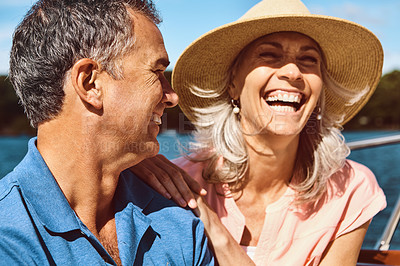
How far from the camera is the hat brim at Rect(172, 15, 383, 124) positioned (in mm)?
2236

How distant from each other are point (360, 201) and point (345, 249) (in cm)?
29

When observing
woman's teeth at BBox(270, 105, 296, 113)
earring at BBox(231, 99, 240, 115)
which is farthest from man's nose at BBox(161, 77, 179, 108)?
earring at BBox(231, 99, 240, 115)

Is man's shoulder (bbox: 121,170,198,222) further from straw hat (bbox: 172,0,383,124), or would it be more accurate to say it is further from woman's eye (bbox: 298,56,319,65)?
woman's eye (bbox: 298,56,319,65)

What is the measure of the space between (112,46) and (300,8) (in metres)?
1.24

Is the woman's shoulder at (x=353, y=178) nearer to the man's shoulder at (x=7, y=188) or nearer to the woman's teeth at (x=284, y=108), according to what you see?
the woman's teeth at (x=284, y=108)

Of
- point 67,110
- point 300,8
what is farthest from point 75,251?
point 300,8

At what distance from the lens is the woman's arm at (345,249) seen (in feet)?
7.23

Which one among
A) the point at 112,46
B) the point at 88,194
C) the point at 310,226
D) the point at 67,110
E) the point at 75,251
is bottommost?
the point at 310,226

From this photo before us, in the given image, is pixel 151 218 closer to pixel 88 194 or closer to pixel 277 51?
pixel 88 194

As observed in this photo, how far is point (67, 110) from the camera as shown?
1.51 m

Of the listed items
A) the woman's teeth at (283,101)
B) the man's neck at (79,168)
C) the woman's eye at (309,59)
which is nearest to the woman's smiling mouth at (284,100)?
the woman's teeth at (283,101)

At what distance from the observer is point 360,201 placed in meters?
2.35

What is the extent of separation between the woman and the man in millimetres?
417

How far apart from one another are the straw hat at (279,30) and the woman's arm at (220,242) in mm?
952
